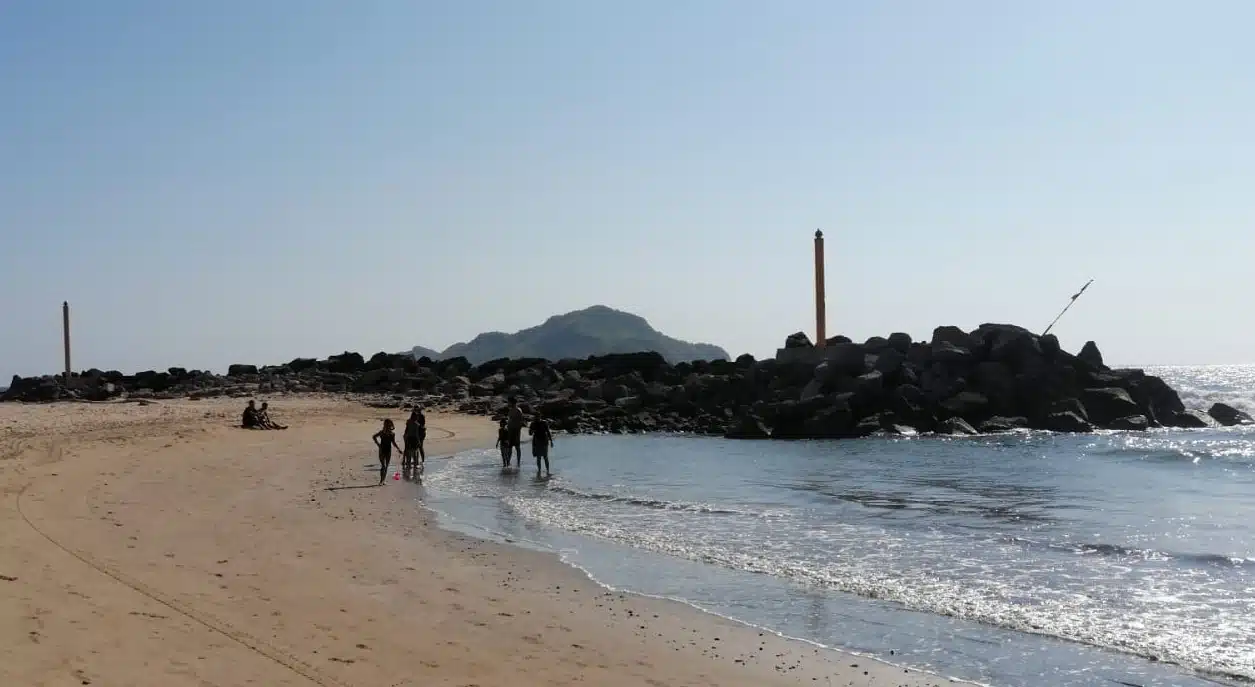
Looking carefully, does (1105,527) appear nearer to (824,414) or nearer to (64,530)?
(64,530)

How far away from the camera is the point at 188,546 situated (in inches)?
434

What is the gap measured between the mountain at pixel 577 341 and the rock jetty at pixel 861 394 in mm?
119716

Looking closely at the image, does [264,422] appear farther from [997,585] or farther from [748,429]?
[997,585]

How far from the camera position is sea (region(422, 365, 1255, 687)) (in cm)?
845

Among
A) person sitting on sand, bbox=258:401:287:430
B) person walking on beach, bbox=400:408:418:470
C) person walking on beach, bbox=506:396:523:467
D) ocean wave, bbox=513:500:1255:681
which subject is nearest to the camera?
ocean wave, bbox=513:500:1255:681

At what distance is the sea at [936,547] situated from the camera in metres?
8.45

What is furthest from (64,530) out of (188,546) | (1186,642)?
(1186,642)

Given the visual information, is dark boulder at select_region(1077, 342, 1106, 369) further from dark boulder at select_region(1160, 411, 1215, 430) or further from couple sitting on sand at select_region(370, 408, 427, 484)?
couple sitting on sand at select_region(370, 408, 427, 484)

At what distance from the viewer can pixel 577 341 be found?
17662 cm

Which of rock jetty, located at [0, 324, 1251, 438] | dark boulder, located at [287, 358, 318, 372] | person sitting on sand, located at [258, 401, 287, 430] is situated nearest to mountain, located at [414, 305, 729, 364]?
dark boulder, located at [287, 358, 318, 372]

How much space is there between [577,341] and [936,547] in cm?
16374

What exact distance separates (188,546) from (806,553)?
771 cm

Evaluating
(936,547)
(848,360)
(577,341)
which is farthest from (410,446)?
(577,341)

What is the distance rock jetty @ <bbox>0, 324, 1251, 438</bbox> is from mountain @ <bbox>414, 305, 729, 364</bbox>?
120 metres
